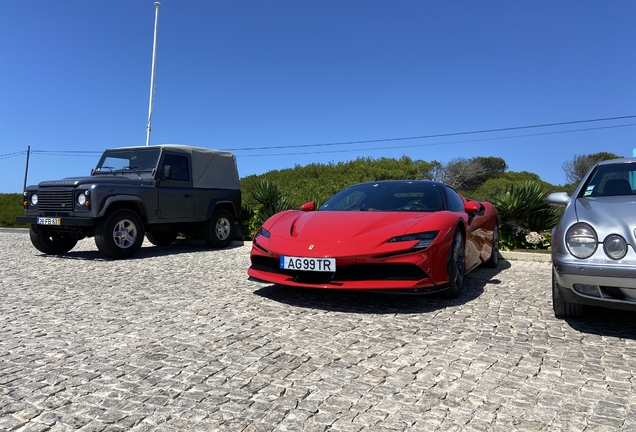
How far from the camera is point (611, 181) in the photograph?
12.7 ft

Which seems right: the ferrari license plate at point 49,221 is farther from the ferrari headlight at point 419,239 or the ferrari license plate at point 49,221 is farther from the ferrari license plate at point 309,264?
the ferrari headlight at point 419,239

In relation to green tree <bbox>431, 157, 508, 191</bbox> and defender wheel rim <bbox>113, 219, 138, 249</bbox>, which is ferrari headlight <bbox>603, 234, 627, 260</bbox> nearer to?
defender wheel rim <bbox>113, 219, 138, 249</bbox>

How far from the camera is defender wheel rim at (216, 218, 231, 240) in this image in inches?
356

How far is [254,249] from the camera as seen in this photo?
437 cm

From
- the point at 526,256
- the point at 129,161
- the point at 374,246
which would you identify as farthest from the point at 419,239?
the point at 129,161

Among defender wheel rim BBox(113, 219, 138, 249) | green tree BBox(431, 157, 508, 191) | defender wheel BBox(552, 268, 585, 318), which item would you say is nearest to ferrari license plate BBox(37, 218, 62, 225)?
defender wheel rim BBox(113, 219, 138, 249)

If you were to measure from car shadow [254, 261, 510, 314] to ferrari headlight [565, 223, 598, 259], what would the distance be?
1.21 metres

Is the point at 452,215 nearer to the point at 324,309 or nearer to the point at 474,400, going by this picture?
the point at 324,309

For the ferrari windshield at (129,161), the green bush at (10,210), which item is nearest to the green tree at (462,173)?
the green bush at (10,210)

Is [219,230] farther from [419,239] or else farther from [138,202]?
[419,239]

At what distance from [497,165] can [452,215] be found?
5256 centimetres

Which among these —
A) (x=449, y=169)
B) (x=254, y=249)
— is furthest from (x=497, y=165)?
(x=254, y=249)

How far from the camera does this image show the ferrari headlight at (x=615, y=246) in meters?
2.89

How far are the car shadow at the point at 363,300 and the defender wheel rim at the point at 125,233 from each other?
343cm
